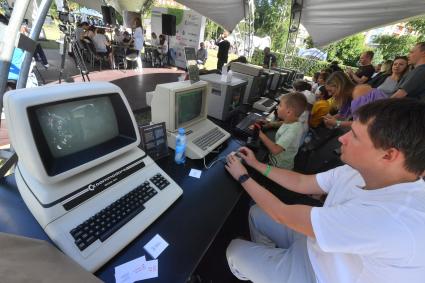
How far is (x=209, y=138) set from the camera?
1.46 m

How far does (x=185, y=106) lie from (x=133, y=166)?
57cm

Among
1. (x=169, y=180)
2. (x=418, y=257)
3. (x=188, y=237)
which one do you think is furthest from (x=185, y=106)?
(x=418, y=257)

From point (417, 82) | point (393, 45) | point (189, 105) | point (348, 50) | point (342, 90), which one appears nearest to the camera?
point (189, 105)

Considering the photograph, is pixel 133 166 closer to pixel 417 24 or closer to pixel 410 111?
pixel 410 111

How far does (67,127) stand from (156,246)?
20.7 inches

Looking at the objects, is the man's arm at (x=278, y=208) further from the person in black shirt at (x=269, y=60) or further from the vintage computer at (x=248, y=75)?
the person in black shirt at (x=269, y=60)

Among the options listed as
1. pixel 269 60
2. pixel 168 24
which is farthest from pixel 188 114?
pixel 168 24

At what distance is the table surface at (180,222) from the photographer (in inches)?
28.2

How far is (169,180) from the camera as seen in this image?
1000 millimetres

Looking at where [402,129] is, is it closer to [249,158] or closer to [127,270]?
[249,158]

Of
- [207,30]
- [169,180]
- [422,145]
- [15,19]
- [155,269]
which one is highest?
[207,30]

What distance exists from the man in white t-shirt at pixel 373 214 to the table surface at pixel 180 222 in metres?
0.25

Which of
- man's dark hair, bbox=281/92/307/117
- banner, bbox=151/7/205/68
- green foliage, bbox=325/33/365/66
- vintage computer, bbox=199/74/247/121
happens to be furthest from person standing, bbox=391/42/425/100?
green foliage, bbox=325/33/365/66

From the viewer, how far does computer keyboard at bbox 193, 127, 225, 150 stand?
4.46 ft
